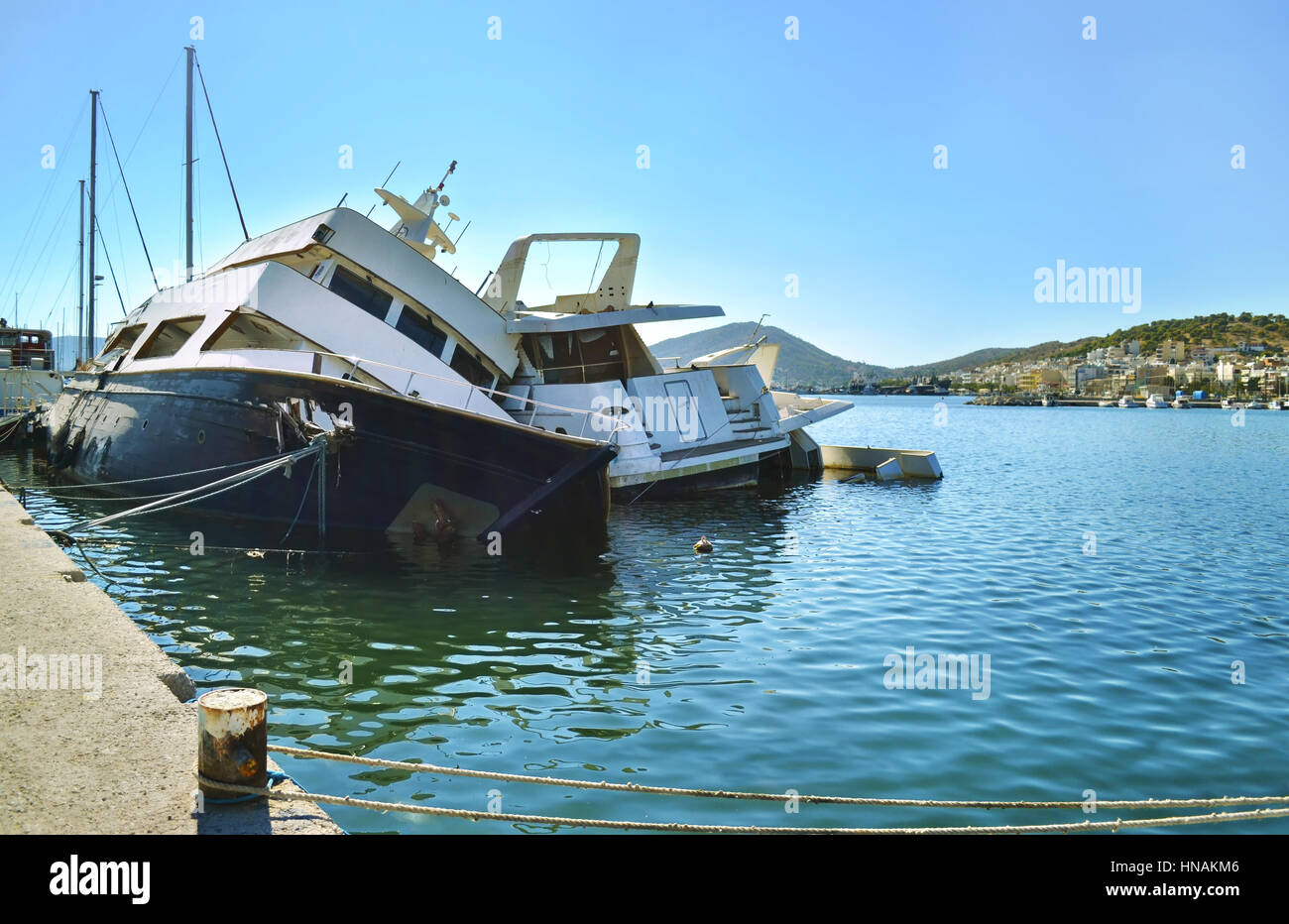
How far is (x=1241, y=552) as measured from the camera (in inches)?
575

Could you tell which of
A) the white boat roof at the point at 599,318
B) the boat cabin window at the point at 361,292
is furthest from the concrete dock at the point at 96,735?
the white boat roof at the point at 599,318

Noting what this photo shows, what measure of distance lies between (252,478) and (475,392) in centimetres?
425

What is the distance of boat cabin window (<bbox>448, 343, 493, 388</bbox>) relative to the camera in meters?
16.8

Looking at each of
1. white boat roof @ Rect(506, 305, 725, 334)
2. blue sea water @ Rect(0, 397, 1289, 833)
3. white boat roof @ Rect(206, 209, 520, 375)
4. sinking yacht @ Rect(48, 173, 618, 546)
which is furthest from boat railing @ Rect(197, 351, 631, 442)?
blue sea water @ Rect(0, 397, 1289, 833)

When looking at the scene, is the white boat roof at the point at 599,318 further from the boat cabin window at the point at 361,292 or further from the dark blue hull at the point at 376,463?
the dark blue hull at the point at 376,463

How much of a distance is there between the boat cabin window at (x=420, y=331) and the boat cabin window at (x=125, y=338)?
8113mm

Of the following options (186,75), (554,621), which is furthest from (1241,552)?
(186,75)

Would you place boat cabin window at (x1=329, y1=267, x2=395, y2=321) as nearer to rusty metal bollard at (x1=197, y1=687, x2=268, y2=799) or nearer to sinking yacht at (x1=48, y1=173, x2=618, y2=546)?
sinking yacht at (x1=48, y1=173, x2=618, y2=546)

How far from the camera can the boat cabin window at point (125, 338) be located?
797 inches

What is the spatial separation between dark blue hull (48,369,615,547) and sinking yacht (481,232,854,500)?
4.38 metres

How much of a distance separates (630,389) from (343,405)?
8794 millimetres
